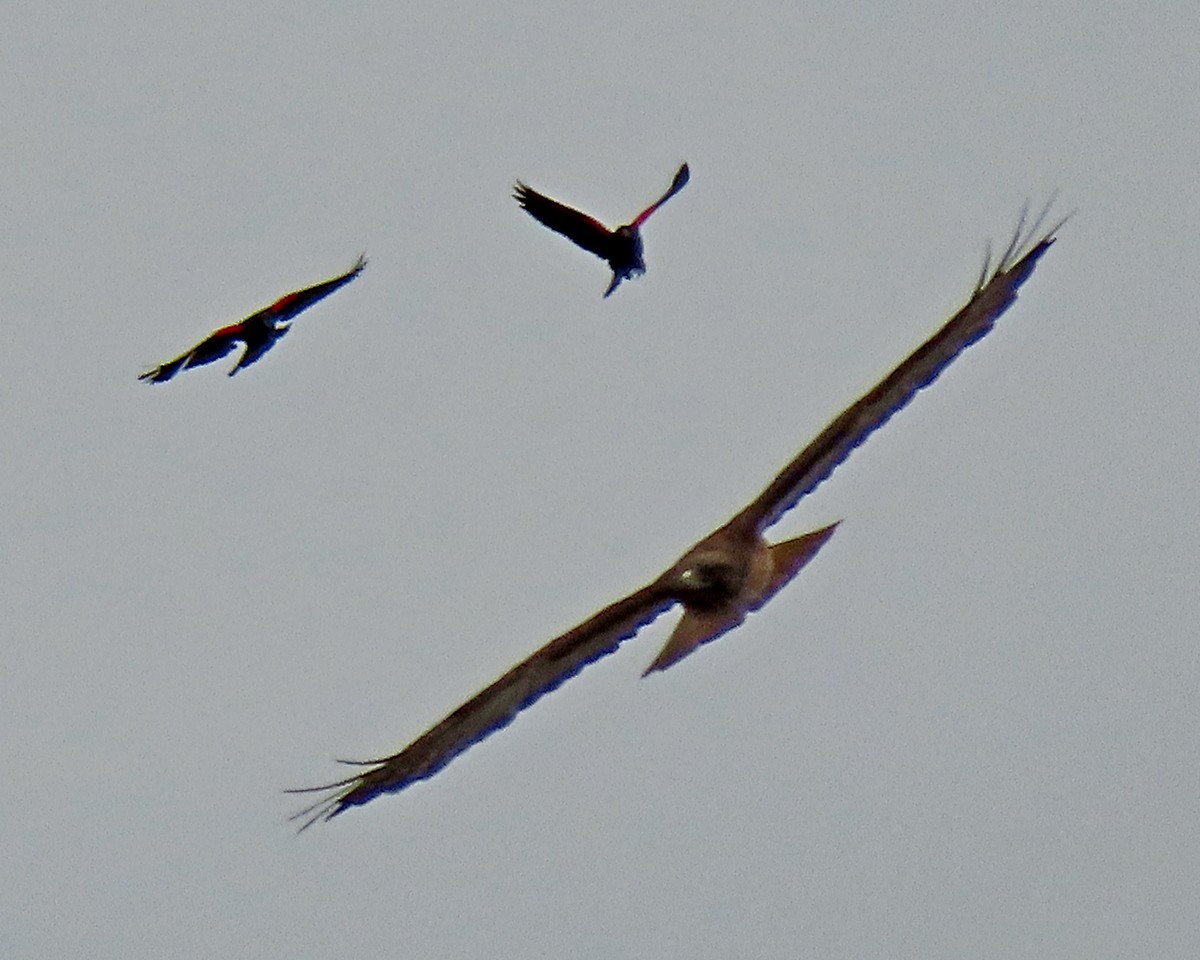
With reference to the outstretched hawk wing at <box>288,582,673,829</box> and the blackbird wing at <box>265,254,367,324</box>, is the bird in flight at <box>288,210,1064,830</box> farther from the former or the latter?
the blackbird wing at <box>265,254,367,324</box>

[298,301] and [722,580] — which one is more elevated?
[298,301]

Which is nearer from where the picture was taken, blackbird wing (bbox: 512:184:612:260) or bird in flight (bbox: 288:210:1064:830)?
bird in flight (bbox: 288:210:1064:830)

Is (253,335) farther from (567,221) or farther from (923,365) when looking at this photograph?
(923,365)

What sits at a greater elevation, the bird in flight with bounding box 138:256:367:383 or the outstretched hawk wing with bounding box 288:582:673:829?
the bird in flight with bounding box 138:256:367:383

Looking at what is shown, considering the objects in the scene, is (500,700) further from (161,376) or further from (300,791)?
(161,376)

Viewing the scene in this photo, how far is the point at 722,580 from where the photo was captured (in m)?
14.3

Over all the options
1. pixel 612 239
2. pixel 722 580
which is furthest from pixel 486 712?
pixel 612 239

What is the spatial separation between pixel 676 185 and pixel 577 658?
259 cm

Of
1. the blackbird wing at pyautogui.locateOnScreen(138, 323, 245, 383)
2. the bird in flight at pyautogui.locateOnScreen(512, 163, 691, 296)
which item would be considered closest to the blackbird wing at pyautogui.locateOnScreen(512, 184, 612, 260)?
the bird in flight at pyautogui.locateOnScreen(512, 163, 691, 296)

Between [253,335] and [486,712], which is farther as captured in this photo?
[253,335]

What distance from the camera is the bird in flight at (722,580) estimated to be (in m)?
14.1

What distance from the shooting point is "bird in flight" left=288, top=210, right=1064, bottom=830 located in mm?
14148

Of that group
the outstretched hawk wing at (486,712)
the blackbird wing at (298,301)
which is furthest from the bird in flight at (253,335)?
the outstretched hawk wing at (486,712)

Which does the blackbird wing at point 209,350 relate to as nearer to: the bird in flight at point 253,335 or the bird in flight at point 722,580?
the bird in flight at point 253,335
